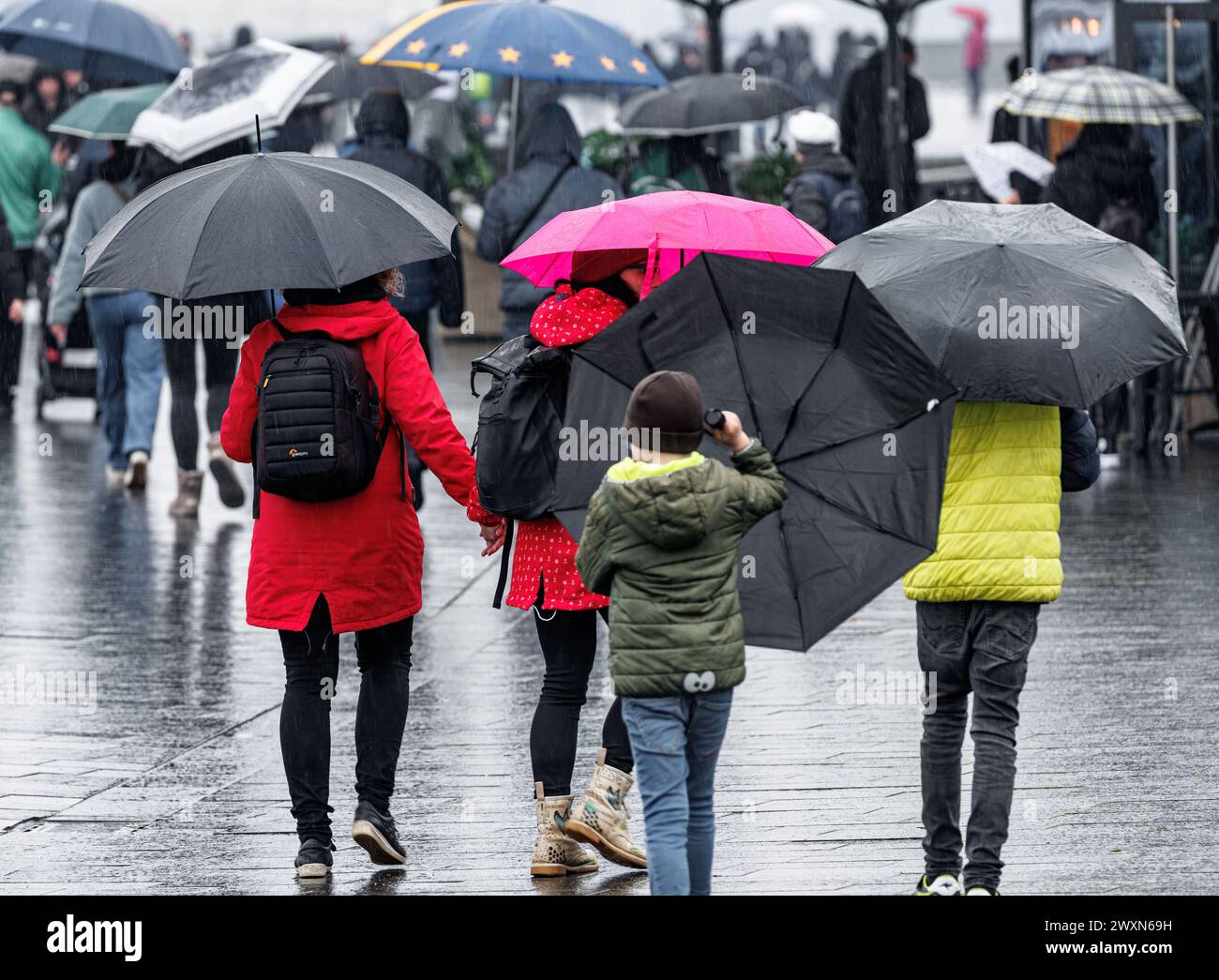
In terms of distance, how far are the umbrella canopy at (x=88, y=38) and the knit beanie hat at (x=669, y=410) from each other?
10355 mm

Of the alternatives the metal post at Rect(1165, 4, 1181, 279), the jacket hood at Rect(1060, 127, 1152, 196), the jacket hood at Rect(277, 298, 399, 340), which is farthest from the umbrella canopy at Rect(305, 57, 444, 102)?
the jacket hood at Rect(277, 298, 399, 340)

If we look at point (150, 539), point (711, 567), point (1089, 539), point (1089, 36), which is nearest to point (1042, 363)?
point (711, 567)

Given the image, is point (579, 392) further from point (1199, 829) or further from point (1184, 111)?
point (1184, 111)

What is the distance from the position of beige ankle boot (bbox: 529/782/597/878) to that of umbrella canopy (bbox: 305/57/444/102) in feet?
29.1

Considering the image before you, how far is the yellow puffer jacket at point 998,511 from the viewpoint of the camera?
5.54m

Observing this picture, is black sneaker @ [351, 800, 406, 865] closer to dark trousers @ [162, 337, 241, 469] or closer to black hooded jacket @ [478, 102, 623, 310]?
black hooded jacket @ [478, 102, 623, 310]

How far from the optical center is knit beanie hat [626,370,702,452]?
16.6 ft

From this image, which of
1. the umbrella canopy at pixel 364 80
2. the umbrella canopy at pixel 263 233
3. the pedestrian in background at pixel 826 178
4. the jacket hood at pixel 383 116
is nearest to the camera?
the umbrella canopy at pixel 263 233

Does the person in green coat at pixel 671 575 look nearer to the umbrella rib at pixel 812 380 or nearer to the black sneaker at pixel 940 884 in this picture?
the umbrella rib at pixel 812 380

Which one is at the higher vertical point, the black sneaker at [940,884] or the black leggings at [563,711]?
the black leggings at [563,711]

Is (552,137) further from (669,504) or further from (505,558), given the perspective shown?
(669,504)

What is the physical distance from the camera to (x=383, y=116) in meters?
11.5

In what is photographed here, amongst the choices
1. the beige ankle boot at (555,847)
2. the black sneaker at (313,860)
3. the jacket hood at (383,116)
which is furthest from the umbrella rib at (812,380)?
the jacket hood at (383,116)
